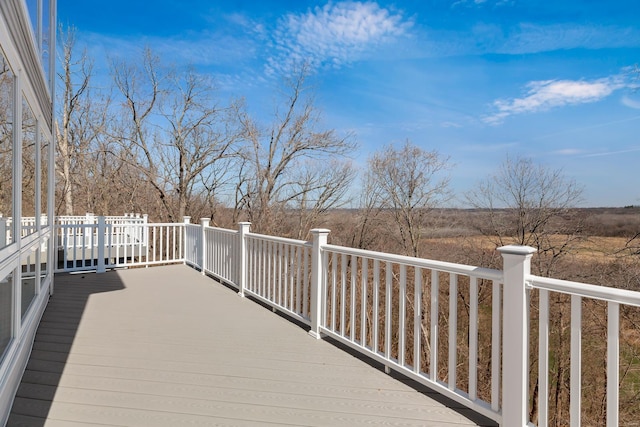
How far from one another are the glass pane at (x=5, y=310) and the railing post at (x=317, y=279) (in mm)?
2212

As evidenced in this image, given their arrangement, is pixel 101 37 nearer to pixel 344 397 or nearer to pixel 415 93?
pixel 415 93

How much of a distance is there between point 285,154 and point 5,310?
12.6 m

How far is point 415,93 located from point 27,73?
13.4 metres

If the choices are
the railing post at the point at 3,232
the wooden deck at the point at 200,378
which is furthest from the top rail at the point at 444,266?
the railing post at the point at 3,232

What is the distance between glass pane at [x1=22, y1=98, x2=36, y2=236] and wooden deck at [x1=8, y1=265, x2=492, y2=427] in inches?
41.7

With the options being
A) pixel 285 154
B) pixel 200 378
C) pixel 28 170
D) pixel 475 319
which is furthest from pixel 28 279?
pixel 285 154

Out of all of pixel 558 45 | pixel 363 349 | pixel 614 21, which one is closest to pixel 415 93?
pixel 558 45

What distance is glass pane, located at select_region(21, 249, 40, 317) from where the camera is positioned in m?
→ 2.96

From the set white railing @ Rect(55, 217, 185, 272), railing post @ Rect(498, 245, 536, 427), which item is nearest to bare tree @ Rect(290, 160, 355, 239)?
white railing @ Rect(55, 217, 185, 272)

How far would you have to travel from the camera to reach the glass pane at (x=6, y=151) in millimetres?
2098

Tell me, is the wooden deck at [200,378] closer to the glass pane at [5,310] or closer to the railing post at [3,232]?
the glass pane at [5,310]

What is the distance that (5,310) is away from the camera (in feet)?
7.71

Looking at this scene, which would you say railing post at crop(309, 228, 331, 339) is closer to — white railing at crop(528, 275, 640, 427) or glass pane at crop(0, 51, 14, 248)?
white railing at crop(528, 275, 640, 427)

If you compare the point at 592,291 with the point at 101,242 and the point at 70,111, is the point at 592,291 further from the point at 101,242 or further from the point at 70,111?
the point at 70,111
